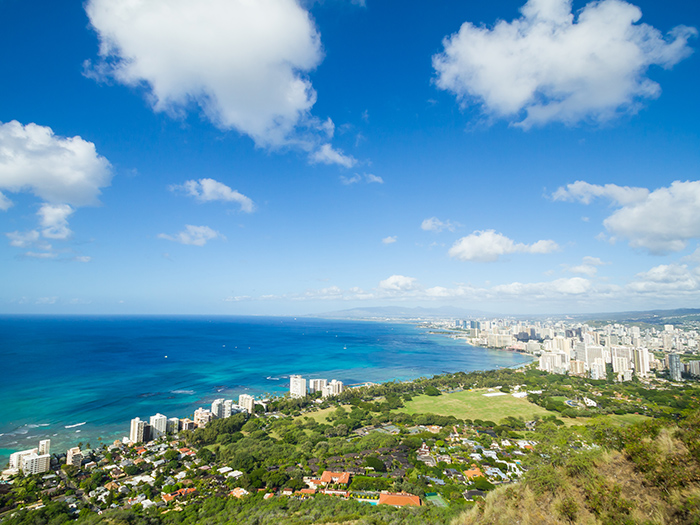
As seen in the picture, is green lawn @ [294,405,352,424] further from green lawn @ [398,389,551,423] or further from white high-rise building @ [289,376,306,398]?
green lawn @ [398,389,551,423]

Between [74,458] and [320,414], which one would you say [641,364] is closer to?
[320,414]

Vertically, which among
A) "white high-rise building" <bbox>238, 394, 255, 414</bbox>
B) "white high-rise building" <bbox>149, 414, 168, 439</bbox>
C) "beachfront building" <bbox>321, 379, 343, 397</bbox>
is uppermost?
"white high-rise building" <bbox>149, 414, 168, 439</bbox>

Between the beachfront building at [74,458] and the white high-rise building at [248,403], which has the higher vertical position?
the beachfront building at [74,458]

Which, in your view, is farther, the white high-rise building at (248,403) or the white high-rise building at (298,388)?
the white high-rise building at (298,388)

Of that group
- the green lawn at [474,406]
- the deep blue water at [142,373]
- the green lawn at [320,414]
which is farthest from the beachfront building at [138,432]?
the green lawn at [474,406]

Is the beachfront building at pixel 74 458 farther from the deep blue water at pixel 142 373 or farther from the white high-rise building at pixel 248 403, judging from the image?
the white high-rise building at pixel 248 403

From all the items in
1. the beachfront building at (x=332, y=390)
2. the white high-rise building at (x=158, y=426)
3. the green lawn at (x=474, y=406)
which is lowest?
the green lawn at (x=474, y=406)

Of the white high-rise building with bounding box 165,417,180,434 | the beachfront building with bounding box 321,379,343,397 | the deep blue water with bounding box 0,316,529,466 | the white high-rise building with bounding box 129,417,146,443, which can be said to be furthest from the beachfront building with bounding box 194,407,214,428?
the beachfront building with bounding box 321,379,343,397
